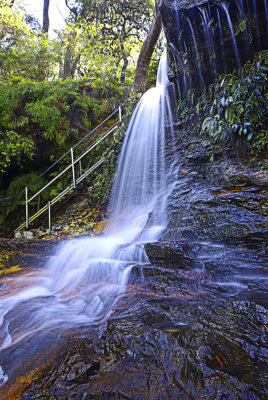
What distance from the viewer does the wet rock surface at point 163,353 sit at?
1.26 metres

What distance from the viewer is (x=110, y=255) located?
12.5 ft

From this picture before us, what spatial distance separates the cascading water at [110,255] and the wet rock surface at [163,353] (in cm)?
27

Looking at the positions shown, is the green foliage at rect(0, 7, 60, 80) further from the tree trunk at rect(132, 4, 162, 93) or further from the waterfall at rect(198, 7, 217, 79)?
the waterfall at rect(198, 7, 217, 79)

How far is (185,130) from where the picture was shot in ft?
19.0

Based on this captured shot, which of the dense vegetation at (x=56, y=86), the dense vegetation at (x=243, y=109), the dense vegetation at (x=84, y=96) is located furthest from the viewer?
the dense vegetation at (x=56, y=86)

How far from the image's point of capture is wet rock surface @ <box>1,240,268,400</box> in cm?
126

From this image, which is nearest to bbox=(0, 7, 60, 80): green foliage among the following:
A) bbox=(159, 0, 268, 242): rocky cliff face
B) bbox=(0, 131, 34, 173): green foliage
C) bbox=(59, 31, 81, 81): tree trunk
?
bbox=(59, 31, 81, 81): tree trunk

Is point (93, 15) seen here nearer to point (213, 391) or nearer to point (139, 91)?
point (139, 91)

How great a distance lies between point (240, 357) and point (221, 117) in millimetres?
4337

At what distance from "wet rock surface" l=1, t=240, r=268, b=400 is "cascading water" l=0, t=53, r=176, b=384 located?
274 millimetres

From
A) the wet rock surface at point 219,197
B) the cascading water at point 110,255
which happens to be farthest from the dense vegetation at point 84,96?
the cascading water at point 110,255

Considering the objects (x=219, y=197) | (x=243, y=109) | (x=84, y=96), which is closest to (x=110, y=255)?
(x=219, y=197)

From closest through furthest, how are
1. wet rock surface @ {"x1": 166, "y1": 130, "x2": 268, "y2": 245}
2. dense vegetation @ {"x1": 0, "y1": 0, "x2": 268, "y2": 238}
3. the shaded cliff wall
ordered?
wet rock surface @ {"x1": 166, "y1": 130, "x2": 268, "y2": 245}
the shaded cliff wall
dense vegetation @ {"x1": 0, "y1": 0, "x2": 268, "y2": 238}

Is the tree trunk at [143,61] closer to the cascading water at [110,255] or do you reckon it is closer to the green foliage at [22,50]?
the cascading water at [110,255]
